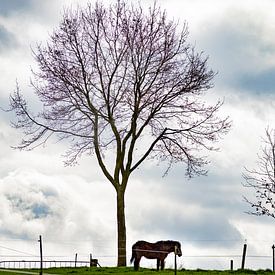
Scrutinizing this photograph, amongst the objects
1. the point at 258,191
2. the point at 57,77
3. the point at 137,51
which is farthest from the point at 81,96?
the point at 258,191

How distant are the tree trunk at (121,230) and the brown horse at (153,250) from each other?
12.4 feet

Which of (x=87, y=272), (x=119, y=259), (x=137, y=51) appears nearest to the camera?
(x=87, y=272)

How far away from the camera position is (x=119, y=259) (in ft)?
125

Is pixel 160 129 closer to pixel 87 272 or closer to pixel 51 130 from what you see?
pixel 51 130

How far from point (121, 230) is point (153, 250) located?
15.7ft

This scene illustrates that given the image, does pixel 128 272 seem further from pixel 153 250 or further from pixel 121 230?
pixel 121 230

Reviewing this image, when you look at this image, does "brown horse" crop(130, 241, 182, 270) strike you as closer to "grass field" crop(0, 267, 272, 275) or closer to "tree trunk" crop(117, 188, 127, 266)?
"grass field" crop(0, 267, 272, 275)

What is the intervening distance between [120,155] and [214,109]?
6.16 metres

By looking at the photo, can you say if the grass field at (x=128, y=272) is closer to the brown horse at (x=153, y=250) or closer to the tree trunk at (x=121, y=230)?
the brown horse at (x=153, y=250)

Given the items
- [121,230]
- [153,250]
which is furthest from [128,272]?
[121,230]

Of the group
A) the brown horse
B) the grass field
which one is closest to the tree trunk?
the grass field

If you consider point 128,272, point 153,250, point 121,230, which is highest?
point 121,230

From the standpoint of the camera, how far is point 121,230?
38.6 metres

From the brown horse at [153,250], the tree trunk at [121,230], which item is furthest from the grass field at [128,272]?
the tree trunk at [121,230]
